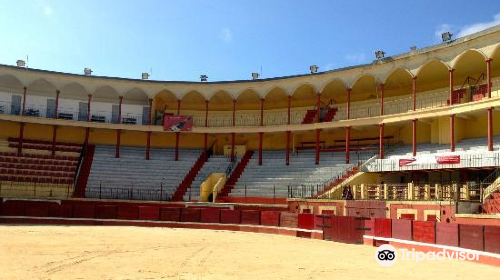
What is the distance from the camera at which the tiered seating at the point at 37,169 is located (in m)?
33.5

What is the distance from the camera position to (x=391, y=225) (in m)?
21.2

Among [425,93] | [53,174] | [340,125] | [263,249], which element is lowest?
[263,249]

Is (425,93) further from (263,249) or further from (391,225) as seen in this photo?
(263,249)

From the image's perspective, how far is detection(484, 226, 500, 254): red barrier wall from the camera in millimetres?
15870

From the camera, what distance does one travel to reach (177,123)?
41344mm

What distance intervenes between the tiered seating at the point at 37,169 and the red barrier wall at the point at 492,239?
26222mm

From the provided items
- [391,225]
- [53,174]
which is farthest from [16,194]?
[391,225]

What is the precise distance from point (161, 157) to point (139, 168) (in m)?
2.80

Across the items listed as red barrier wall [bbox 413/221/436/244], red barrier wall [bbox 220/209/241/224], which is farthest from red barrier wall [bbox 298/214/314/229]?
red barrier wall [bbox 413/221/436/244]

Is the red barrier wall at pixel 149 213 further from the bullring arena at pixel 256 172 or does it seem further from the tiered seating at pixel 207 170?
the tiered seating at pixel 207 170

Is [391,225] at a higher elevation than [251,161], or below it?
below

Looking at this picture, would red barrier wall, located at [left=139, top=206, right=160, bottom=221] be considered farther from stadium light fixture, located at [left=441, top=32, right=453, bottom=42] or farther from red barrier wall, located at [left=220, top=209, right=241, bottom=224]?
stadium light fixture, located at [left=441, top=32, right=453, bottom=42]

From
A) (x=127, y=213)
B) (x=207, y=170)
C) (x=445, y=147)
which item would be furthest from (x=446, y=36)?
(x=127, y=213)

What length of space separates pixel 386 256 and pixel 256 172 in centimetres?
2046
